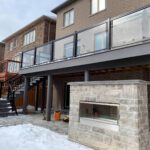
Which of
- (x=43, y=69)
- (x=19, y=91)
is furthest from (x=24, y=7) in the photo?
(x=43, y=69)

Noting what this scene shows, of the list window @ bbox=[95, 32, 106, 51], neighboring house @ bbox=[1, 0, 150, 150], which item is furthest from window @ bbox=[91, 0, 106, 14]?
window @ bbox=[95, 32, 106, 51]

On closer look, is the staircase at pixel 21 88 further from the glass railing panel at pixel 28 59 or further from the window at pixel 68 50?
the window at pixel 68 50

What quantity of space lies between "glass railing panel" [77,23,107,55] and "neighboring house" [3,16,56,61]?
34.6ft

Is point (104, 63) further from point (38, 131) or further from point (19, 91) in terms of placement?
point (19, 91)

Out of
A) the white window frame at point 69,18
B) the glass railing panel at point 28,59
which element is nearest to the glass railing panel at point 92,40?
the glass railing panel at point 28,59

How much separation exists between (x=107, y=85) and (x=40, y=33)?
14.8 meters

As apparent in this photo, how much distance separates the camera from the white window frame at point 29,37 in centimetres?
2052

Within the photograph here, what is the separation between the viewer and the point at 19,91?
1388cm

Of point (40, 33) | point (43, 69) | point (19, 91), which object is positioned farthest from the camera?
point (40, 33)

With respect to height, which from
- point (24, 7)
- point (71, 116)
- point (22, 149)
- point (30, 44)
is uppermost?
point (24, 7)

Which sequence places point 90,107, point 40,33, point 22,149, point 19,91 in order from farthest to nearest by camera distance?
point 40,33
point 19,91
point 90,107
point 22,149

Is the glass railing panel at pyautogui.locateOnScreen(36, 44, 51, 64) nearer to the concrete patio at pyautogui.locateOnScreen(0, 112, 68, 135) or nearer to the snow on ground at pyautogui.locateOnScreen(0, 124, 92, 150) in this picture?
the concrete patio at pyautogui.locateOnScreen(0, 112, 68, 135)

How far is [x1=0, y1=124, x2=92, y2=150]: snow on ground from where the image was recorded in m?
5.87

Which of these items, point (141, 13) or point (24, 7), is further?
point (24, 7)
